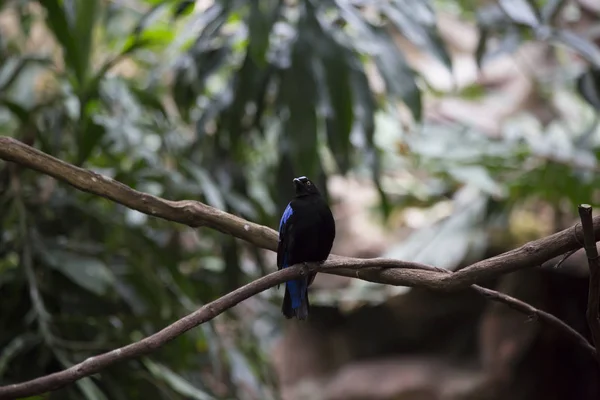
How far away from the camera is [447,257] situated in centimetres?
325

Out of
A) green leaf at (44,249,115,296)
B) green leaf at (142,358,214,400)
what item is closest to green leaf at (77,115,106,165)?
green leaf at (44,249,115,296)

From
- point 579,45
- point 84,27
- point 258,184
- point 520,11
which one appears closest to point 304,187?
point 84,27

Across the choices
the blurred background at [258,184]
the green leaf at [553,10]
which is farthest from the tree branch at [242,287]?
the green leaf at [553,10]

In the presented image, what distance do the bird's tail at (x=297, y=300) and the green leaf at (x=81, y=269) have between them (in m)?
0.89

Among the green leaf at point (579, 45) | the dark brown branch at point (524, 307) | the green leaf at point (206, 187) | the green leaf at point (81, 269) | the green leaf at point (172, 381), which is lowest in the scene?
the green leaf at point (172, 381)

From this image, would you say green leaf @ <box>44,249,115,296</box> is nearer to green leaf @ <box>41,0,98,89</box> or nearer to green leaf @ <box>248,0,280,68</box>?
green leaf @ <box>41,0,98,89</box>

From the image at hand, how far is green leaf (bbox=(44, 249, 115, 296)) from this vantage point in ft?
6.62

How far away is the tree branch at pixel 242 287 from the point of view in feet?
3.59

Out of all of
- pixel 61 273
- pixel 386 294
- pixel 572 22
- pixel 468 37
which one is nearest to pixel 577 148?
pixel 386 294

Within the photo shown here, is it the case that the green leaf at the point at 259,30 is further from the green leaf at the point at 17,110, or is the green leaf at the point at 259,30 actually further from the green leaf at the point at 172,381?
the green leaf at the point at 172,381

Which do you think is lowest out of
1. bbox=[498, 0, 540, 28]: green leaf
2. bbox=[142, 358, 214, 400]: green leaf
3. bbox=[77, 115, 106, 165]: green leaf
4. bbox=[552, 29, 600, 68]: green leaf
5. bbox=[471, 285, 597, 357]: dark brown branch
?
bbox=[142, 358, 214, 400]: green leaf

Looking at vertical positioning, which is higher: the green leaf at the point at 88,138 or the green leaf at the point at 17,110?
the green leaf at the point at 17,110

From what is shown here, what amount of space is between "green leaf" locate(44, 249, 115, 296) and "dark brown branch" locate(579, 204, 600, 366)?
53.0 inches

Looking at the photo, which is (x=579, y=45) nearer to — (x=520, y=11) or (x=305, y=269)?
(x=520, y=11)
